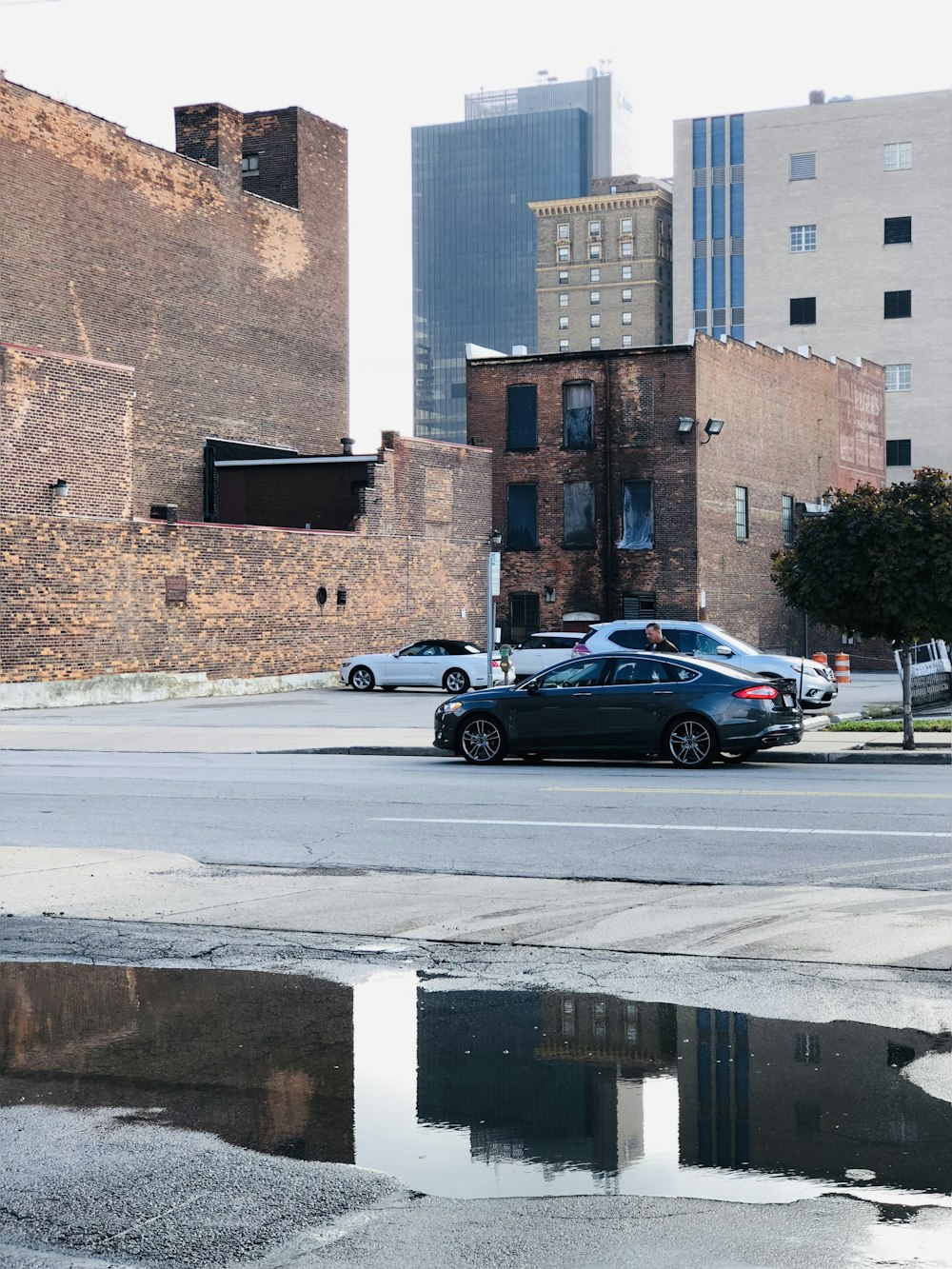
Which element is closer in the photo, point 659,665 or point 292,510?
point 659,665

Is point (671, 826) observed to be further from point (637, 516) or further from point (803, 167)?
point (803, 167)

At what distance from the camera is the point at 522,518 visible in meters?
52.2

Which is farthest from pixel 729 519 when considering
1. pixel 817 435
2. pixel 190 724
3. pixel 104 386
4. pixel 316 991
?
pixel 316 991

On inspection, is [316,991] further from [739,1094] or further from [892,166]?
[892,166]

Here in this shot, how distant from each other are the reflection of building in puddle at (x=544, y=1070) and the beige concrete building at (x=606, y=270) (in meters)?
145

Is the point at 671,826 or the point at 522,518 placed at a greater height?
the point at 522,518

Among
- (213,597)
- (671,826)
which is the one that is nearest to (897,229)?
(213,597)

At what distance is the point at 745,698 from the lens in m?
19.5

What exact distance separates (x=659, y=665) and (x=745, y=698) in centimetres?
112

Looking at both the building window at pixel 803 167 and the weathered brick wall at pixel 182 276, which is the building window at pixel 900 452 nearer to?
the building window at pixel 803 167

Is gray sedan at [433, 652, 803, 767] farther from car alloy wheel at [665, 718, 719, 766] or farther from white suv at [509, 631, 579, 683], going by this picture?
white suv at [509, 631, 579, 683]

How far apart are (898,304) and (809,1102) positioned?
288 ft

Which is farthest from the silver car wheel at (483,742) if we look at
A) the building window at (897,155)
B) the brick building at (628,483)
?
the building window at (897,155)

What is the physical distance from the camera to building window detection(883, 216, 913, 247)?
90062 mm
